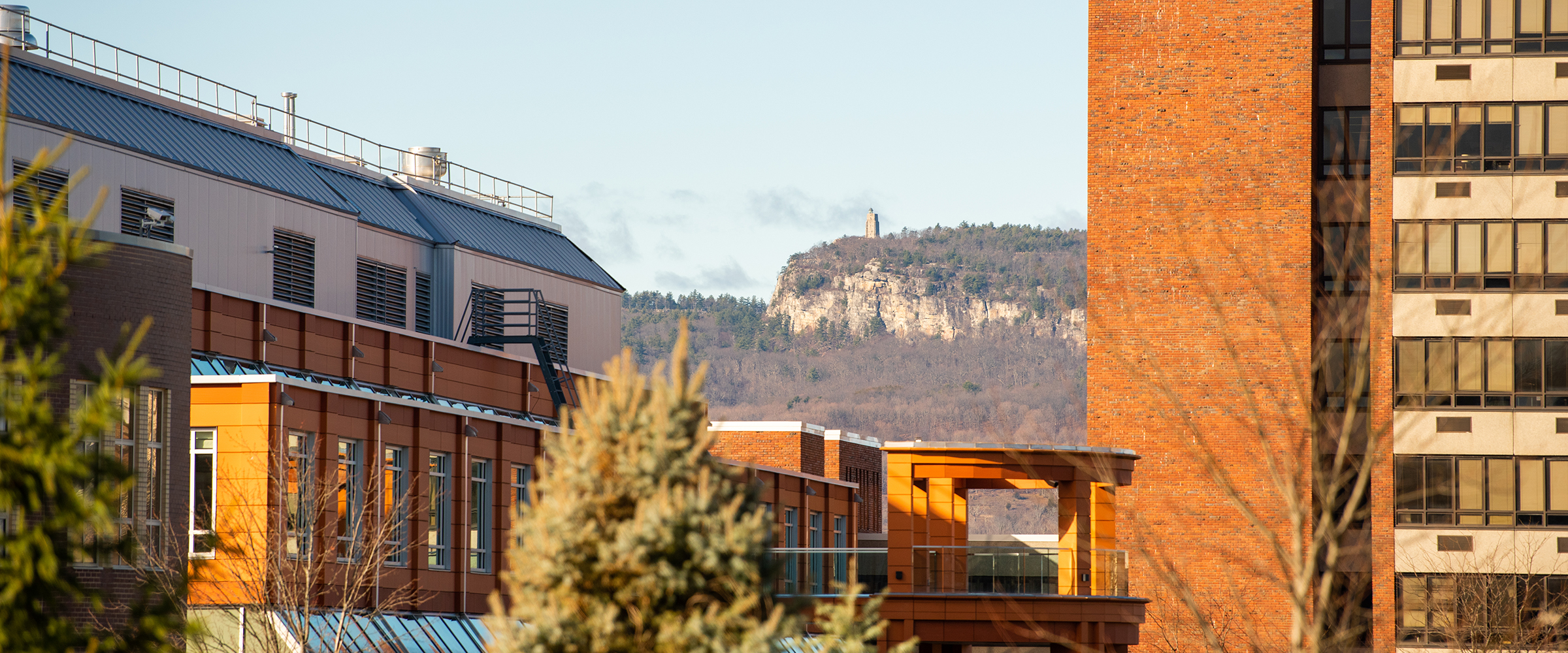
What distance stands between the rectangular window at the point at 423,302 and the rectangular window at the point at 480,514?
13841 millimetres

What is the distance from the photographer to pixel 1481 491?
51438 mm

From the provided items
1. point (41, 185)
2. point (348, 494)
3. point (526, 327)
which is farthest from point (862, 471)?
point (41, 185)

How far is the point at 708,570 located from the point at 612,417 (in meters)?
1.49

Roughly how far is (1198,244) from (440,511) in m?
25.4

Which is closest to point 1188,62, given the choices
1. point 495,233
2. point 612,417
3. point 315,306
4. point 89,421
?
point 495,233

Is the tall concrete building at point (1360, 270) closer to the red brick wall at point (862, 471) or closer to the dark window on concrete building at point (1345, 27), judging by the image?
the dark window on concrete building at point (1345, 27)

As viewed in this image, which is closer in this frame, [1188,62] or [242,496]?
[242,496]

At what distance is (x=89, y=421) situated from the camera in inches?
413

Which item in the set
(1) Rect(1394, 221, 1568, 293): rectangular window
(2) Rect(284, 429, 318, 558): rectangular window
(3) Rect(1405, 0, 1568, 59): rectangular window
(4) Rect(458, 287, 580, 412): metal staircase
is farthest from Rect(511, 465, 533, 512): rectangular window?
(3) Rect(1405, 0, 1568, 59): rectangular window

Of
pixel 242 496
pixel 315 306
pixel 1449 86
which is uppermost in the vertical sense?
pixel 1449 86

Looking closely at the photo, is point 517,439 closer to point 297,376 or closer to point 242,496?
point 297,376

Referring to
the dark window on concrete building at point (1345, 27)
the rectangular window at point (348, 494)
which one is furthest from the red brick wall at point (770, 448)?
the rectangular window at point (348, 494)

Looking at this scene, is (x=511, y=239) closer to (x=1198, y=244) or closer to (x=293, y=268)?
(x=293, y=268)

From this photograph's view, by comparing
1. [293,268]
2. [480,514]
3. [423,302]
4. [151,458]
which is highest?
[293,268]
